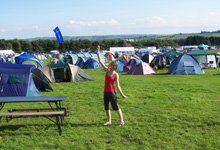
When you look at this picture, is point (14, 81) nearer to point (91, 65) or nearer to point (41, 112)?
point (41, 112)

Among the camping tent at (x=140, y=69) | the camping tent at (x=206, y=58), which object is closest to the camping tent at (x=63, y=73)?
the camping tent at (x=140, y=69)

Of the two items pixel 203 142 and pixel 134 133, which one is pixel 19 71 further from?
pixel 203 142

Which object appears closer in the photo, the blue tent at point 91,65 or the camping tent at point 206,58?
the camping tent at point 206,58

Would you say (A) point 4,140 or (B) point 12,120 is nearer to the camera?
(A) point 4,140

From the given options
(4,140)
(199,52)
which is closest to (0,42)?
(199,52)

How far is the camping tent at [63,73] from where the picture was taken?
Answer: 582 inches

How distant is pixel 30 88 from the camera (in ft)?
34.2

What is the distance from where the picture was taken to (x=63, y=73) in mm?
15586

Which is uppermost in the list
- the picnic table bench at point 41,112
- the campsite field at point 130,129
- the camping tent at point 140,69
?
the picnic table bench at point 41,112

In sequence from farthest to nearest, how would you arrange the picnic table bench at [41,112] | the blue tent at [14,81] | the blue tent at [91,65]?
the blue tent at [91,65], the blue tent at [14,81], the picnic table bench at [41,112]

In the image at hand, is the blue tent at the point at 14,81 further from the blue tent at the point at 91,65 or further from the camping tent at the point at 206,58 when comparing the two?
the camping tent at the point at 206,58

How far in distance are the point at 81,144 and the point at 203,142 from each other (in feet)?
8.36

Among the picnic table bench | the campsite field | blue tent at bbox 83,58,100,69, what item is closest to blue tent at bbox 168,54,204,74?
the campsite field

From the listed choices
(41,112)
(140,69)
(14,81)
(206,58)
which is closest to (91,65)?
(140,69)
